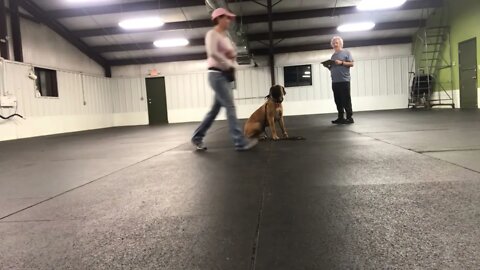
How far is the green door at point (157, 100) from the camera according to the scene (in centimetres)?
2108

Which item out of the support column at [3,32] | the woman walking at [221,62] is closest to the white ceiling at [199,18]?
the support column at [3,32]

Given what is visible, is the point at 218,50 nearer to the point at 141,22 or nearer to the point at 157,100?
the point at 141,22

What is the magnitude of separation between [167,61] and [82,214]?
62.9 ft

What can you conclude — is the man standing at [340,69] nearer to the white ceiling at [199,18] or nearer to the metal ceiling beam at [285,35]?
the white ceiling at [199,18]

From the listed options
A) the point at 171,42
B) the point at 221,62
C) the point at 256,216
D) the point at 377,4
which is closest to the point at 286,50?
the point at 171,42

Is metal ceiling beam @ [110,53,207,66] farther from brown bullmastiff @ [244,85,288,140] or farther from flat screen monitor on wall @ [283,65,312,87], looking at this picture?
brown bullmastiff @ [244,85,288,140]

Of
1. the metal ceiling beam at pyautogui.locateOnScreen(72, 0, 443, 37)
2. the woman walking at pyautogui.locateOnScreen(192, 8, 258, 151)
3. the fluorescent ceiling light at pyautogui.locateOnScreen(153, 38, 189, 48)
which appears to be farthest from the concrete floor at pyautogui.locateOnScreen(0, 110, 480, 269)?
the fluorescent ceiling light at pyautogui.locateOnScreen(153, 38, 189, 48)

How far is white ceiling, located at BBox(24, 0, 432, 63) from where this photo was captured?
587 inches

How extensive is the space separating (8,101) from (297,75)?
13.6 metres

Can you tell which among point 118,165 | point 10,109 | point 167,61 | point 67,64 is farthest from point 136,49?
point 118,165

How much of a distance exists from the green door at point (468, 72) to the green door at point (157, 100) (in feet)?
47.3

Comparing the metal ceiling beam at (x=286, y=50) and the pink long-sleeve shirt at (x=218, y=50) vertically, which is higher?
the metal ceiling beam at (x=286, y=50)

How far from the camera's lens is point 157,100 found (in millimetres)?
21156

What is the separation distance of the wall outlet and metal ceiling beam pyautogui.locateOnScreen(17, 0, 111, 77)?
3.77 m
